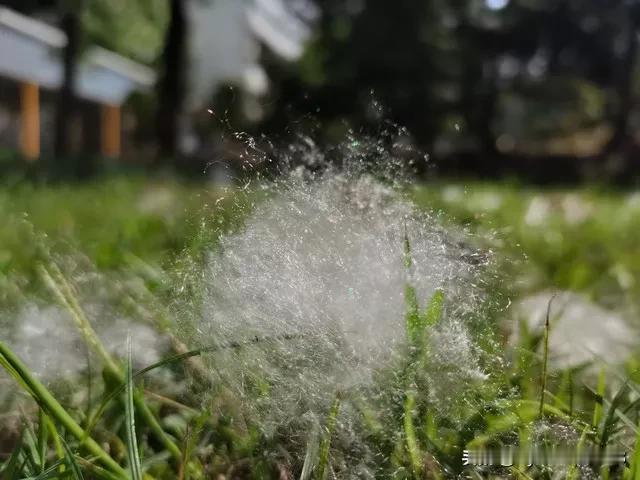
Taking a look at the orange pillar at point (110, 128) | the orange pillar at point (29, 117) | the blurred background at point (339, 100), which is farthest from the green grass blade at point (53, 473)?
the orange pillar at point (110, 128)

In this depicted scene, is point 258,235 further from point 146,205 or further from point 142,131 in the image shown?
point 142,131

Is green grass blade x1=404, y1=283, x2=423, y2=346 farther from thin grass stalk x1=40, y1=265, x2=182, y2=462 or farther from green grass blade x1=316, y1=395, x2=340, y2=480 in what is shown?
thin grass stalk x1=40, y1=265, x2=182, y2=462

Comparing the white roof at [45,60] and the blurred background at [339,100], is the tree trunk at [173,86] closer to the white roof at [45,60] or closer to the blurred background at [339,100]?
the blurred background at [339,100]

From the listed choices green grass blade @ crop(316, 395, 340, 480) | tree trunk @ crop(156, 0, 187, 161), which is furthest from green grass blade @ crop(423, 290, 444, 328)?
tree trunk @ crop(156, 0, 187, 161)

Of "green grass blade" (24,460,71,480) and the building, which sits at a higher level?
the building

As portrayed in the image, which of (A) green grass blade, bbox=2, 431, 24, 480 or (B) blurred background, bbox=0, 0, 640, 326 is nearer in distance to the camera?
(A) green grass blade, bbox=2, 431, 24, 480

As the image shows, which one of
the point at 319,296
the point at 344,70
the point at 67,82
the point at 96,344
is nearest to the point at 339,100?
the point at 344,70

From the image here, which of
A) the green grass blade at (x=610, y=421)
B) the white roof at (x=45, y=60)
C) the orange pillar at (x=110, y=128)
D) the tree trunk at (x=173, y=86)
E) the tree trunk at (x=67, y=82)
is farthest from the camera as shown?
the orange pillar at (x=110, y=128)
